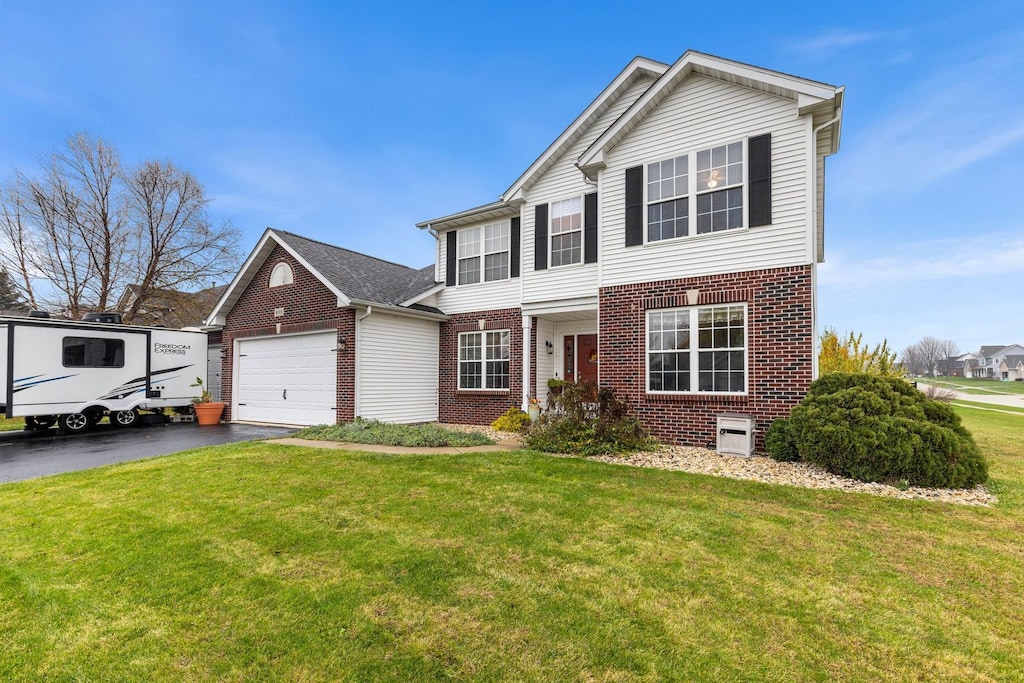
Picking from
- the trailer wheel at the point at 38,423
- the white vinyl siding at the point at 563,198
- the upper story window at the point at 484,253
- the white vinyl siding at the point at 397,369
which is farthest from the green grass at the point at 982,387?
the trailer wheel at the point at 38,423

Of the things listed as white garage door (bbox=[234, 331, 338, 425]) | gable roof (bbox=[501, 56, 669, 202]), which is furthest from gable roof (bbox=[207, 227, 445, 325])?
gable roof (bbox=[501, 56, 669, 202])

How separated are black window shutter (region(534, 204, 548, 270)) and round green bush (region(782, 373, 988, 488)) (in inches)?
270

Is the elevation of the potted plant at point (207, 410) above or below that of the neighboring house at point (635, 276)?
below

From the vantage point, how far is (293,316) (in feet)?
44.1

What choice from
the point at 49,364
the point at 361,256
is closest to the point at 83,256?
the point at 49,364

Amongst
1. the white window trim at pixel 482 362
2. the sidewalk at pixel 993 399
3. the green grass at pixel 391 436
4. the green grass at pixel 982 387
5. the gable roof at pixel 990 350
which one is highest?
the gable roof at pixel 990 350

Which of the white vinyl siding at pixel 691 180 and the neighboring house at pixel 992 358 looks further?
the neighboring house at pixel 992 358

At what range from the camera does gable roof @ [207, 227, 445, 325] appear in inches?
495

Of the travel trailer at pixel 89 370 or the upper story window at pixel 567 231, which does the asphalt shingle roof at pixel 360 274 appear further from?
the travel trailer at pixel 89 370

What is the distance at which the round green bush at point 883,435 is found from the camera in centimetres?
644

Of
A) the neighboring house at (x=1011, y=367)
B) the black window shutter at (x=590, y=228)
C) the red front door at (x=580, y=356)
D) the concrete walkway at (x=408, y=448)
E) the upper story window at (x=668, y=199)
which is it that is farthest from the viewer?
the neighboring house at (x=1011, y=367)

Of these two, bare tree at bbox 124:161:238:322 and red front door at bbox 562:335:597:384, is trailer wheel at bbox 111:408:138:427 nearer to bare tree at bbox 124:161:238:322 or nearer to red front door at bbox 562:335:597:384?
bare tree at bbox 124:161:238:322

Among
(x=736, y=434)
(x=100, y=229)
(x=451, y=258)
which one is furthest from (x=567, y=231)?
(x=100, y=229)

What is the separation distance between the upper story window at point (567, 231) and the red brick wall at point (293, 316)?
5.64m
